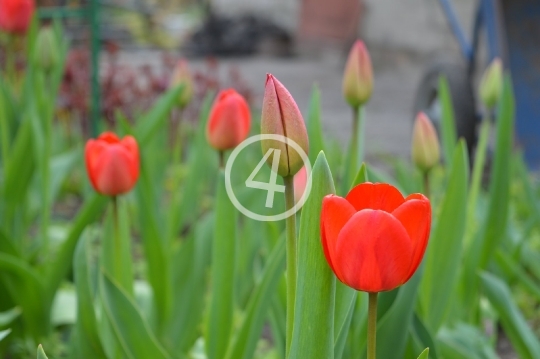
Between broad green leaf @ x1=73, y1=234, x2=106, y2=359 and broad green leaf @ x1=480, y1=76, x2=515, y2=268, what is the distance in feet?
2.29

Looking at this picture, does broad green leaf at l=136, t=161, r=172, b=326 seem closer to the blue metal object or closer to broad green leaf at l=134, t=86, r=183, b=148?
broad green leaf at l=134, t=86, r=183, b=148

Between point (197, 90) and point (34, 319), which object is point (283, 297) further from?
point (197, 90)

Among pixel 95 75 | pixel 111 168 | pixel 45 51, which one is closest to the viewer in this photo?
pixel 111 168

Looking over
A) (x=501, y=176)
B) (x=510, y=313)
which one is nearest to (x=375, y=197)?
(x=510, y=313)

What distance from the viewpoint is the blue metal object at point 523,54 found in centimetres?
310

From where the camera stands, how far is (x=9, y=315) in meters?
1.33

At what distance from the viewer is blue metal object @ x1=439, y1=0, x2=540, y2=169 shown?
10.2 feet

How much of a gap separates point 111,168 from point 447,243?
1.58ft

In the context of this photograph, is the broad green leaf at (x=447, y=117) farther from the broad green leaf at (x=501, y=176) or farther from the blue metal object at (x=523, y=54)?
the blue metal object at (x=523, y=54)

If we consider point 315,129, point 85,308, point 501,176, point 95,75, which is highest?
point 95,75

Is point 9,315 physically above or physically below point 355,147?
below

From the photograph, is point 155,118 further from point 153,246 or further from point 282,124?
point 282,124

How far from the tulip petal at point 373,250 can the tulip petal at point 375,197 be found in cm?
5

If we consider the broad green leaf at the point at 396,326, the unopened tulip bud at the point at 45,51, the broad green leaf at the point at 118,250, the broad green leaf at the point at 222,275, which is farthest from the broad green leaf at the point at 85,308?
the unopened tulip bud at the point at 45,51
